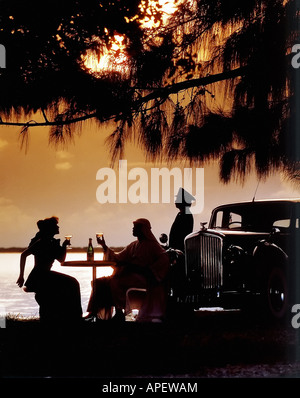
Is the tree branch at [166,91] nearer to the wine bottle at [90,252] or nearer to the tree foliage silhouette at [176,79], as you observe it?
the tree foliage silhouette at [176,79]

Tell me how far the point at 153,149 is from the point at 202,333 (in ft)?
7.83

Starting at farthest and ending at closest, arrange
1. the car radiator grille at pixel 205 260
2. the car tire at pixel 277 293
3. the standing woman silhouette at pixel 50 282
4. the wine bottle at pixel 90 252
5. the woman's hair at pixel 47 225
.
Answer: the car radiator grille at pixel 205 260, the wine bottle at pixel 90 252, the car tire at pixel 277 293, the woman's hair at pixel 47 225, the standing woman silhouette at pixel 50 282

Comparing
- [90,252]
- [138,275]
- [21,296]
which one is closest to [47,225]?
[90,252]

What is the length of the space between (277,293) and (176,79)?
285cm

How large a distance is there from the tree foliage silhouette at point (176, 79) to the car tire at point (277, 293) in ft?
4.17

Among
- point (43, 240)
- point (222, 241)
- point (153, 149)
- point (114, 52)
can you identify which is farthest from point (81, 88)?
point (222, 241)

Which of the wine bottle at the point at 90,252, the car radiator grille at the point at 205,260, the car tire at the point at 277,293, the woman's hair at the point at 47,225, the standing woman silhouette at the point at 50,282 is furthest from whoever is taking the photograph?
the car radiator grille at the point at 205,260

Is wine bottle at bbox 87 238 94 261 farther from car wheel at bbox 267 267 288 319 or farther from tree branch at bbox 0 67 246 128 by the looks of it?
car wheel at bbox 267 267 288 319

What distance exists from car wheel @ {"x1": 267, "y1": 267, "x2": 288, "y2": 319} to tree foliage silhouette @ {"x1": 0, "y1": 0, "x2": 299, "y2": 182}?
1.27 metres

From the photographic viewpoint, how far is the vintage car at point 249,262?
29.0 feet

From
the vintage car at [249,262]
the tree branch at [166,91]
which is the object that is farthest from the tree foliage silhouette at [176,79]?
the vintage car at [249,262]

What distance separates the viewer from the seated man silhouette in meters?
8.62

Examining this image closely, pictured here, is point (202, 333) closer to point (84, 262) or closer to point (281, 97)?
point (84, 262)

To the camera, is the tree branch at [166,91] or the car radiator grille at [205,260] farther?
the car radiator grille at [205,260]
